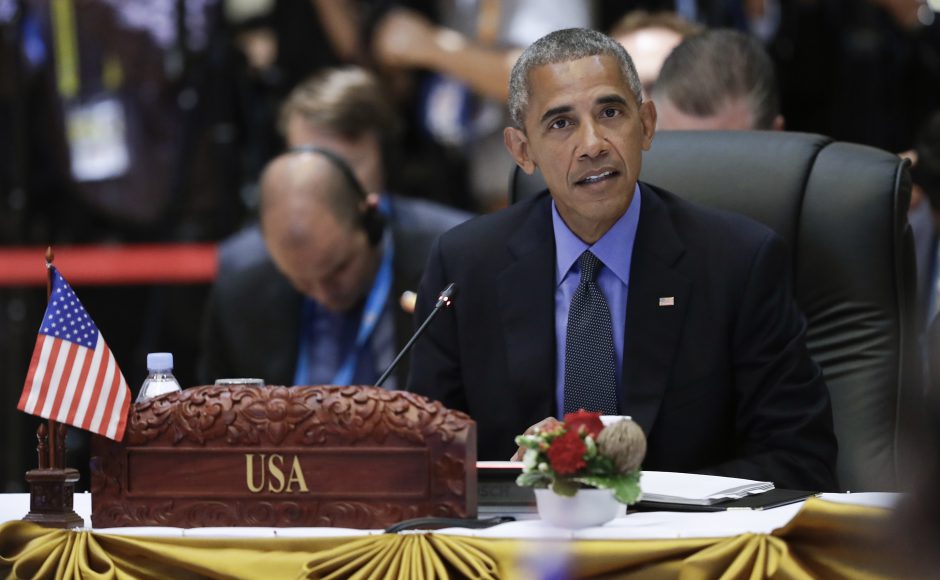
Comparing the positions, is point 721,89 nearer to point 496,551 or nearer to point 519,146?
point 519,146

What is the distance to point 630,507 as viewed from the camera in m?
2.02

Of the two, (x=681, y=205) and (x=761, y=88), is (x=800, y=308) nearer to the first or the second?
(x=681, y=205)

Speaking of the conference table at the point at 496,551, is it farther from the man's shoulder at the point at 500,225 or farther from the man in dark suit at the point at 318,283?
the man in dark suit at the point at 318,283

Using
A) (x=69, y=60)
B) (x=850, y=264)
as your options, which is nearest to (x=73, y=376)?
(x=850, y=264)

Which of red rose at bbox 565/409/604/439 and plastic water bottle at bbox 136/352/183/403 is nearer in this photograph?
red rose at bbox 565/409/604/439

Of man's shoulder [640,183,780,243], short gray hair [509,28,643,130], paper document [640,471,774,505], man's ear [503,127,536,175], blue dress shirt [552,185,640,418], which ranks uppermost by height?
short gray hair [509,28,643,130]

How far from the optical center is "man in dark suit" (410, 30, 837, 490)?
2.48 meters

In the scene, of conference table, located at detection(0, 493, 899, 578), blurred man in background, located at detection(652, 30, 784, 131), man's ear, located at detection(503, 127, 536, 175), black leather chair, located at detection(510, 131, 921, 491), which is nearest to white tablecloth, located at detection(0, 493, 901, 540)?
conference table, located at detection(0, 493, 899, 578)

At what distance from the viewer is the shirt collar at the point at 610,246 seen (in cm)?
258

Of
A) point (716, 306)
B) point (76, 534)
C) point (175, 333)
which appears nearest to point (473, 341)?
point (716, 306)

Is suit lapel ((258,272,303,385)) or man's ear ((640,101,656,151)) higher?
man's ear ((640,101,656,151))

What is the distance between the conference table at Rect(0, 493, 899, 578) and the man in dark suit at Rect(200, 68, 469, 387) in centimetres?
203

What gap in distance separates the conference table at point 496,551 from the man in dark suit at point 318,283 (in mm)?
2031

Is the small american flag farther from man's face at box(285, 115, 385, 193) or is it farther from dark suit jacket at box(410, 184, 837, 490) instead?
man's face at box(285, 115, 385, 193)
